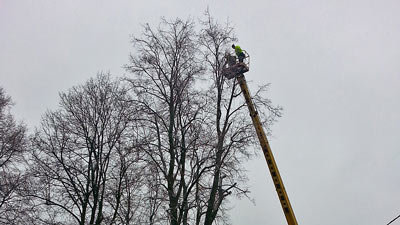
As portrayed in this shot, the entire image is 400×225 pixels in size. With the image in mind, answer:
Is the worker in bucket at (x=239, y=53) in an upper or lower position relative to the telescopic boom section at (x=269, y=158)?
upper

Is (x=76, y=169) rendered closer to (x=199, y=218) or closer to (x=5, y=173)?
(x=5, y=173)

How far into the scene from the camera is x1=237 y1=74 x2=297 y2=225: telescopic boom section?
1095cm

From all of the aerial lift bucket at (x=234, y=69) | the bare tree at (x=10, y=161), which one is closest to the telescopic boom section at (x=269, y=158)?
the aerial lift bucket at (x=234, y=69)

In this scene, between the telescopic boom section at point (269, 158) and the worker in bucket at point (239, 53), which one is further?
the worker in bucket at point (239, 53)

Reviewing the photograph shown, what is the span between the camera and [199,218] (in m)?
12.4

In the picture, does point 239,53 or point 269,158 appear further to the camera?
point 239,53

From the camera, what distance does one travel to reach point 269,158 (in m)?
11.7

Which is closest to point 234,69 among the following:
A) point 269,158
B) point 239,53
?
point 239,53

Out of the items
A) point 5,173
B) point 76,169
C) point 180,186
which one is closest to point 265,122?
point 180,186

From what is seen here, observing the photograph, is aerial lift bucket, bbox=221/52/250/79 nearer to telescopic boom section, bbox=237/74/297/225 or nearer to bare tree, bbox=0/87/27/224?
telescopic boom section, bbox=237/74/297/225

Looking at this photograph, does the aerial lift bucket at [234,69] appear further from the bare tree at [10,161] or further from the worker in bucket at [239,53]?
the bare tree at [10,161]

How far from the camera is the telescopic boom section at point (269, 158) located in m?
11.0

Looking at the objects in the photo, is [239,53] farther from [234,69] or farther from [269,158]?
[269,158]

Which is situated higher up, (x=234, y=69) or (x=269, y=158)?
(x=234, y=69)
